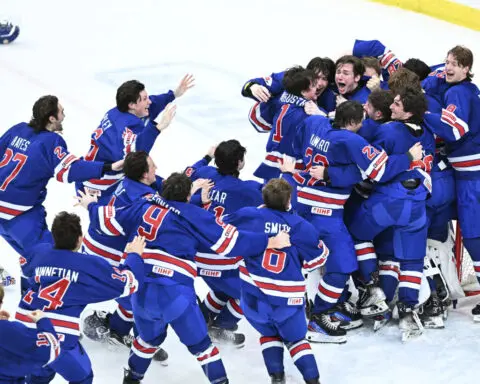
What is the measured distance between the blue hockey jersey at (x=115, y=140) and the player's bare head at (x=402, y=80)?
1420 millimetres

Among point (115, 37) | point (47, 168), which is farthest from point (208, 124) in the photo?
point (47, 168)

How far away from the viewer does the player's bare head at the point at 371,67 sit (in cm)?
707

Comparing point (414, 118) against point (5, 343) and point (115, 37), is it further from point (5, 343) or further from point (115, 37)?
point (115, 37)

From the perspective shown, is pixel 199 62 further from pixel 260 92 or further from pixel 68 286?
pixel 68 286

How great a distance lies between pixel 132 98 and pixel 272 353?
1858mm

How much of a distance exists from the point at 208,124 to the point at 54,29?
340 cm

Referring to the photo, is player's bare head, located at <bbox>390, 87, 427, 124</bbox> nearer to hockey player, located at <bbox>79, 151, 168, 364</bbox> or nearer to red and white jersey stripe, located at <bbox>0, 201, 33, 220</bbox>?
hockey player, located at <bbox>79, 151, 168, 364</bbox>

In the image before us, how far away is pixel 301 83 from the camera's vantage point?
21.8 feet

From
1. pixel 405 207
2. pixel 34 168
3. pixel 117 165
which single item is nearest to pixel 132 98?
pixel 117 165

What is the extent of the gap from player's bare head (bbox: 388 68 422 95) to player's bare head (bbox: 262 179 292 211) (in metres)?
1.12

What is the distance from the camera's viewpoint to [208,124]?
9.77m

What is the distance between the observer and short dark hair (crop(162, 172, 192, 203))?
559 cm

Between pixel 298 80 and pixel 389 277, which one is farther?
pixel 298 80

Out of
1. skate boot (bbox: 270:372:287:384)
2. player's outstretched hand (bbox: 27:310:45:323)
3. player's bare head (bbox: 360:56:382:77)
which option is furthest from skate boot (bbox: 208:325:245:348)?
player's bare head (bbox: 360:56:382:77)
